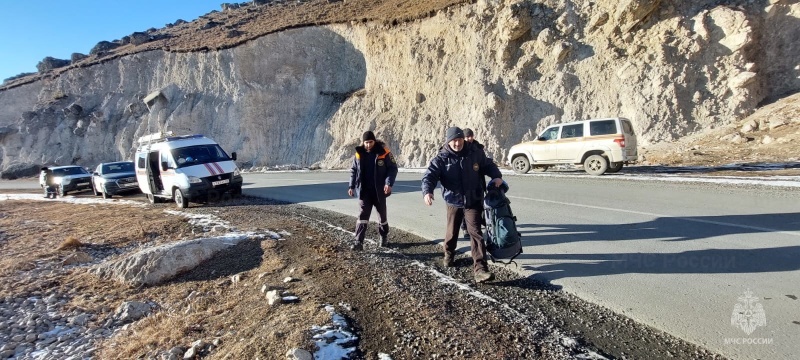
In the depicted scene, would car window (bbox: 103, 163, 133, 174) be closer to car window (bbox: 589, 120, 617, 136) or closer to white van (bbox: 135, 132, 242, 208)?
white van (bbox: 135, 132, 242, 208)

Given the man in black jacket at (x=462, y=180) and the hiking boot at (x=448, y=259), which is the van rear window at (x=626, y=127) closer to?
the man in black jacket at (x=462, y=180)

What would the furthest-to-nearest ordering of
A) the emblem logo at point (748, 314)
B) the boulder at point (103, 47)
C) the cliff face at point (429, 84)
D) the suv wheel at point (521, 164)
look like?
the boulder at point (103, 47)
the cliff face at point (429, 84)
the suv wheel at point (521, 164)
the emblem logo at point (748, 314)

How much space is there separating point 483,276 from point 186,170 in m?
10.7

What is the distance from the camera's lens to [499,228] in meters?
4.70

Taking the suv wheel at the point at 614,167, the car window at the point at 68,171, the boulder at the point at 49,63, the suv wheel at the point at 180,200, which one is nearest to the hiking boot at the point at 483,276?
the suv wheel at the point at 180,200

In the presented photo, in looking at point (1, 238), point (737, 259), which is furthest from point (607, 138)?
point (1, 238)

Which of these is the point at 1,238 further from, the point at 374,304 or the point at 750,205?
the point at 750,205

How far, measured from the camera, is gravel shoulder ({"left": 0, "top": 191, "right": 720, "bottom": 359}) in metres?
3.23

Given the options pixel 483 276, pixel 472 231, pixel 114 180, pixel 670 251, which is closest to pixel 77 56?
pixel 114 180

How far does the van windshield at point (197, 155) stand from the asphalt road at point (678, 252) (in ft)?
18.5

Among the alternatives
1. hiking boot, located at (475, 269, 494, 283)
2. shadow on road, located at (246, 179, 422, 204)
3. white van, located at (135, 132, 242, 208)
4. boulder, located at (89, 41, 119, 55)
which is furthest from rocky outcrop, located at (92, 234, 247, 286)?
boulder, located at (89, 41, 119, 55)

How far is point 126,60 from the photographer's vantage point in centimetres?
4056

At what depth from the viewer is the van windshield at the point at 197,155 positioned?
12.6 metres

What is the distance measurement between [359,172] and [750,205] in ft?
22.9
